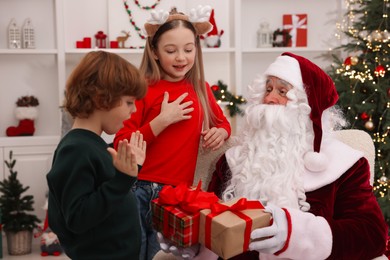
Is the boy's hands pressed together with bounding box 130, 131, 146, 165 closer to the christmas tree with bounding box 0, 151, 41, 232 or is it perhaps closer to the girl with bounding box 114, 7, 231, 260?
the girl with bounding box 114, 7, 231, 260

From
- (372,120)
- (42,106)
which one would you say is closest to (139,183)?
(372,120)

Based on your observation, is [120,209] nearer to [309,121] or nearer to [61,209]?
[61,209]

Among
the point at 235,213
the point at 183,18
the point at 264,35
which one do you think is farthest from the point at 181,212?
the point at 264,35

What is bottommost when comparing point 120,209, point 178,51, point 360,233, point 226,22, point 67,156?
point 360,233

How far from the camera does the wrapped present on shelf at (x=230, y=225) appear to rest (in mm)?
1595

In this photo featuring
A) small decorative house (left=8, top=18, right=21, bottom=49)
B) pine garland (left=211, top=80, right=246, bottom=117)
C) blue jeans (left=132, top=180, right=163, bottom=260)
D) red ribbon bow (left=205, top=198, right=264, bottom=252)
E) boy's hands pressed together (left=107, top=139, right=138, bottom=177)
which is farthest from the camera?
pine garland (left=211, top=80, right=246, bottom=117)

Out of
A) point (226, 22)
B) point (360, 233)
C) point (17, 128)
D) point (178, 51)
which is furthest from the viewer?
point (226, 22)

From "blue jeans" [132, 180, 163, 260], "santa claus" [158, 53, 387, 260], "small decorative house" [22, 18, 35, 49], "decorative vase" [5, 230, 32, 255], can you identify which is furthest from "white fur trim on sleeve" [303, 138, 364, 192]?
"small decorative house" [22, 18, 35, 49]

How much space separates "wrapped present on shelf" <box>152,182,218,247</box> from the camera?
1683 millimetres

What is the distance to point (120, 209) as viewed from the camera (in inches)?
65.0

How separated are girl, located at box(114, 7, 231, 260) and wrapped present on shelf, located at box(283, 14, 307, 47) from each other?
2923 millimetres

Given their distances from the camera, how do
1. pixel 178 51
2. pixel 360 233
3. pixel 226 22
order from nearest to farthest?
pixel 360 233
pixel 178 51
pixel 226 22

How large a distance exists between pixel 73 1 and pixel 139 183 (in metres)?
2.94

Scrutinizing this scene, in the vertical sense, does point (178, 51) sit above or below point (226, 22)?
below
